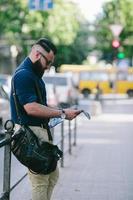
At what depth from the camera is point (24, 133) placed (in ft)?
22.1

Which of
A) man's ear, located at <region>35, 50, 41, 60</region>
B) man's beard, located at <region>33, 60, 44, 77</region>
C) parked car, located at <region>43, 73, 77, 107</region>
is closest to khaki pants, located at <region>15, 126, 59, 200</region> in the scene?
man's beard, located at <region>33, 60, 44, 77</region>

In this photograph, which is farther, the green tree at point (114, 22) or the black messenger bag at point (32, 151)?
the green tree at point (114, 22)

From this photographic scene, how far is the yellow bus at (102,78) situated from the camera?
66.6m

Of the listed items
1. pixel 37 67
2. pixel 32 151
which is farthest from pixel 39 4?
pixel 32 151

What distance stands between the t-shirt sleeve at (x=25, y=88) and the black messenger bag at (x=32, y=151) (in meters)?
0.11

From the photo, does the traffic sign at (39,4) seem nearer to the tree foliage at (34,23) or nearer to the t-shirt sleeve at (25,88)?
the tree foliage at (34,23)

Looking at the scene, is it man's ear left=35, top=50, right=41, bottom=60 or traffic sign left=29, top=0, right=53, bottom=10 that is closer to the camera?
man's ear left=35, top=50, right=41, bottom=60

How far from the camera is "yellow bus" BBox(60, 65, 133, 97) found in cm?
6662

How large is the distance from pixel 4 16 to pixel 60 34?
4.03 m

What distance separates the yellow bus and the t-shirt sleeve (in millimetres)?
59327

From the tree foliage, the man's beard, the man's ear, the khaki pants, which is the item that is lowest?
the tree foliage

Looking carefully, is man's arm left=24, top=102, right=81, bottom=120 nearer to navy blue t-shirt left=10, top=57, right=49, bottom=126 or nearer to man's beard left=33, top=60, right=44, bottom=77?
navy blue t-shirt left=10, top=57, right=49, bottom=126

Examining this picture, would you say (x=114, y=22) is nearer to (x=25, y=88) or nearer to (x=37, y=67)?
(x=37, y=67)

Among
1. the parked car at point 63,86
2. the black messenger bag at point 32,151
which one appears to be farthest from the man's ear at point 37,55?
the parked car at point 63,86
